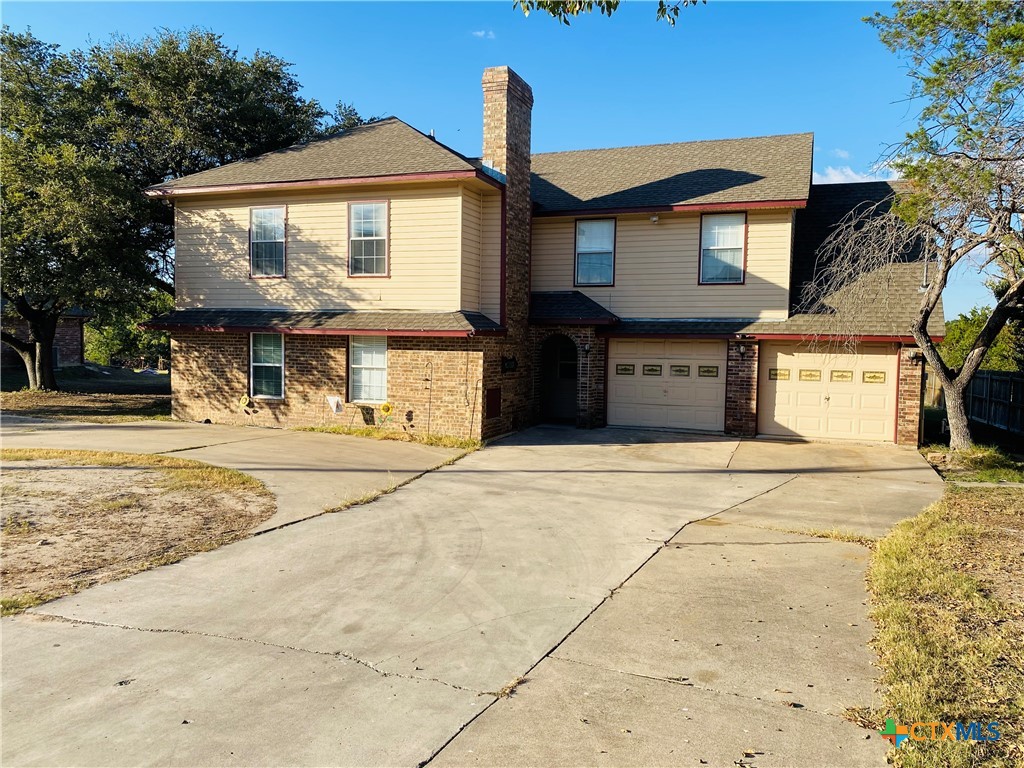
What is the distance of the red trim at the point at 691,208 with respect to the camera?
51.7ft

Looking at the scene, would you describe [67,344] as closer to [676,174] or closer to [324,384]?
[324,384]

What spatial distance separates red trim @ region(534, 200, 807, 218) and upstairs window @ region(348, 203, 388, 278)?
425cm

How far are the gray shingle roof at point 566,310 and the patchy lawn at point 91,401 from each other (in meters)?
9.85

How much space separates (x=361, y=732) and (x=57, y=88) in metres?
21.5

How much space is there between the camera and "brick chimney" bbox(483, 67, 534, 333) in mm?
15789

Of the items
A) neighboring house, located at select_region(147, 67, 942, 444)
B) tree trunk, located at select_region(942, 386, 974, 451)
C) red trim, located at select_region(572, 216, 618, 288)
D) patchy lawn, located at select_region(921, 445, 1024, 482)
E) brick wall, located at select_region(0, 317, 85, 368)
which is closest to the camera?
patchy lawn, located at select_region(921, 445, 1024, 482)

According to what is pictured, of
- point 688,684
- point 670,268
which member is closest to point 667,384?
point 670,268

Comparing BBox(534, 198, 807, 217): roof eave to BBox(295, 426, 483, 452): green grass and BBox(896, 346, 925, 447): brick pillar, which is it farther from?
BBox(295, 426, 483, 452): green grass

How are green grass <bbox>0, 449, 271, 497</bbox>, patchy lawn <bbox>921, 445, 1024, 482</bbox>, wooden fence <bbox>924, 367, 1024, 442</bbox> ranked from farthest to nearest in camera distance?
wooden fence <bbox>924, 367, 1024, 442</bbox> → patchy lawn <bbox>921, 445, 1024, 482</bbox> → green grass <bbox>0, 449, 271, 497</bbox>

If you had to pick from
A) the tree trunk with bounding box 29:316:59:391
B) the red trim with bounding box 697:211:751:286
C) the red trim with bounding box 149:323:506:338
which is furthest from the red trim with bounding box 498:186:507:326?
the tree trunk with bounding box 29:316:59:391

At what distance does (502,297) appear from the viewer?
52.0ft

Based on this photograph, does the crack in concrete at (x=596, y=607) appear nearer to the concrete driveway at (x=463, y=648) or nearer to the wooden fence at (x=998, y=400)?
the concrete driveway at (x=463, y=648)

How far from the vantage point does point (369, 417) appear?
15.8 meters

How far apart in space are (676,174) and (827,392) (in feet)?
22.6
